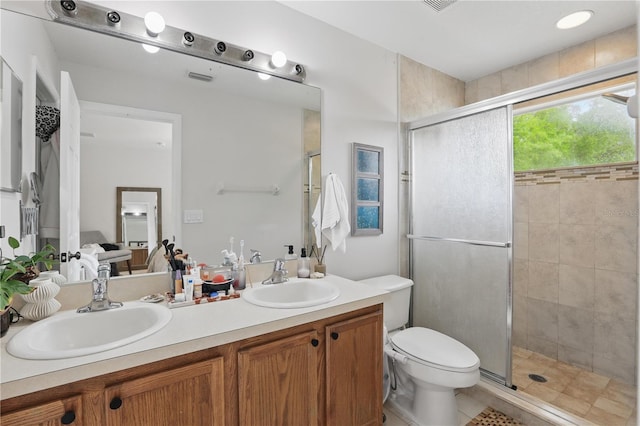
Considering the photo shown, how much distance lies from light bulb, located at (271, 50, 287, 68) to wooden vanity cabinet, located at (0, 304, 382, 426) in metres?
1.45

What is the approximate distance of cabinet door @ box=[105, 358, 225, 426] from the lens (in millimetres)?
915

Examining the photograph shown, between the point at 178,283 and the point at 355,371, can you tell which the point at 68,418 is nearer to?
the point at 178,283

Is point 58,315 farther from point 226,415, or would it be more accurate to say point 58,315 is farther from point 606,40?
point 606,40

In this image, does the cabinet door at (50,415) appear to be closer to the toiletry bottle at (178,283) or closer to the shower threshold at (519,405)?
the toiletry bottle at (178,283)

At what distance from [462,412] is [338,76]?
2.32 meters

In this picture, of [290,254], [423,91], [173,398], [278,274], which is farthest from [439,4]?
[173,398]

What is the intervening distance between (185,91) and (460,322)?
2.28 metres

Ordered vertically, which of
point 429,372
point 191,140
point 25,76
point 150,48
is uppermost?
point 150,48

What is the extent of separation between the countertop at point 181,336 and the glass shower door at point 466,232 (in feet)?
2.98

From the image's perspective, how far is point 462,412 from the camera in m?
1.90

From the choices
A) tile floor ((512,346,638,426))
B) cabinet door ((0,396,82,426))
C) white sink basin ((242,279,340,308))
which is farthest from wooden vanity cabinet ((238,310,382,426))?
tile floor ((512,346,638,426))

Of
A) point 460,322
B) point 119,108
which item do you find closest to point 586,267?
point 460,322

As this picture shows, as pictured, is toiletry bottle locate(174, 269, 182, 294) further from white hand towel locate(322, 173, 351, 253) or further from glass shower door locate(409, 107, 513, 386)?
glass shower door locate(409, 107, 513, 386)

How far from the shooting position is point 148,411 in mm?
954
